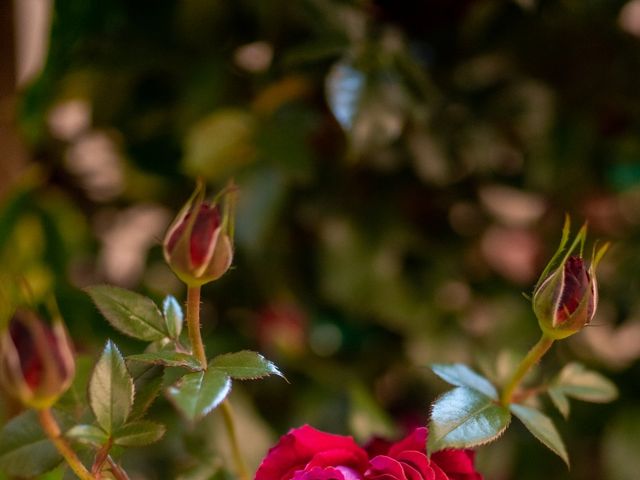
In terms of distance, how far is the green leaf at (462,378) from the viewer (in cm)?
25

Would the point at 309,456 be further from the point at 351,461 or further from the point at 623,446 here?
the point at 623,446

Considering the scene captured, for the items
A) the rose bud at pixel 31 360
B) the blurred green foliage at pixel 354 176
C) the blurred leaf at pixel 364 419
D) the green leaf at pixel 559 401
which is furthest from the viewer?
the blurred green foliage at pixel 354 176

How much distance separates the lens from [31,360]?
181 millimetres

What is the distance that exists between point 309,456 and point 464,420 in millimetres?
57

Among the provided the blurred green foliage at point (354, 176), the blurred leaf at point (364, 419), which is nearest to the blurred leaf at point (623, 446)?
the blurred green foliage at point (354, 176)

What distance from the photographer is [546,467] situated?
62 centimetres

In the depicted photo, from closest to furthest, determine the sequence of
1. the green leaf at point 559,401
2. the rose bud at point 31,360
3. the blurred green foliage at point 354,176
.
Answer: the rose bud at point 31,360
the green leaf at point 559,401
the blurred green foliage at point 354,176

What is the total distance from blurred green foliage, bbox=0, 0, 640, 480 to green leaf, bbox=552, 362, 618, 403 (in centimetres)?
14

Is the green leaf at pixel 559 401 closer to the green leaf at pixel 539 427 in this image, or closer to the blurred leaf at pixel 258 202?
the green leaf at pixel 539 427

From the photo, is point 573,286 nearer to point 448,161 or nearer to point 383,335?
point 448,161

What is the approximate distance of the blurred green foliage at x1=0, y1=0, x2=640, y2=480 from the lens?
1.66 feet

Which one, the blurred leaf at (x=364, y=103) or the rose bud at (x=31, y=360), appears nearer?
the rose bud at (x=31, y=360)

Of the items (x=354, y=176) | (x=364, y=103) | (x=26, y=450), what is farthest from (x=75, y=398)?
(x=354, y=176)

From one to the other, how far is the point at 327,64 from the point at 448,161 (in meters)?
0.13
